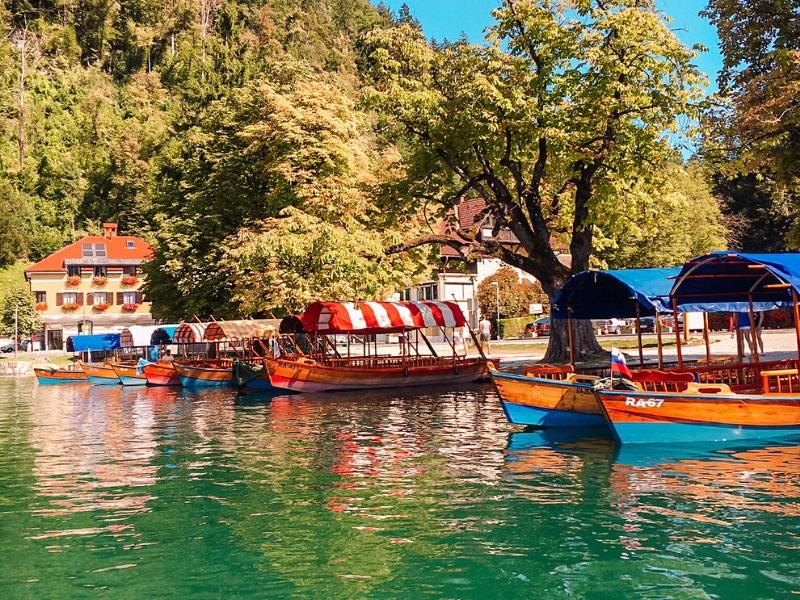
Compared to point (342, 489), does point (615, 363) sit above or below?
above

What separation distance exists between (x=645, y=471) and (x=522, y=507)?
12.3 feet

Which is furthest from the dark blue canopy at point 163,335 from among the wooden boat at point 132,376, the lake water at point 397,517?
the lake water at point 397,517

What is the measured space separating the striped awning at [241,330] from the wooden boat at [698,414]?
25.7 metres

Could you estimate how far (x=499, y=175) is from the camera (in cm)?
3625

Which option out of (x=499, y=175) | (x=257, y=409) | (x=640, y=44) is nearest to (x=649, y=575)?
(x=257, y=409)

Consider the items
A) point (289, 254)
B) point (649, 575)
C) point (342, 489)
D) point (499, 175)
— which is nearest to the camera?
point (649, 575)

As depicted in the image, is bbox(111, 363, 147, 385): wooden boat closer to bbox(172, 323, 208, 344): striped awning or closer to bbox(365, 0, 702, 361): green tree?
bbox(172, 323, 208, 344): striped awning

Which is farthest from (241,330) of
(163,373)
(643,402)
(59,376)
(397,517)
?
(397,517)

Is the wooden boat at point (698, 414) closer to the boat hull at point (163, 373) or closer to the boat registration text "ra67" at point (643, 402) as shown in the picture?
the boat registration text "ra67" at point (643, 402)

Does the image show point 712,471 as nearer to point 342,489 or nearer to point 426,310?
point 342,489

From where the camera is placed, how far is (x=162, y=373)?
154ft

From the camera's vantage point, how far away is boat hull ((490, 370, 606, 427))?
20438 millimetres

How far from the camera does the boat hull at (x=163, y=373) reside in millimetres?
46812

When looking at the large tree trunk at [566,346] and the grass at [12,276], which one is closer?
the large tree trunk at [566,346]
